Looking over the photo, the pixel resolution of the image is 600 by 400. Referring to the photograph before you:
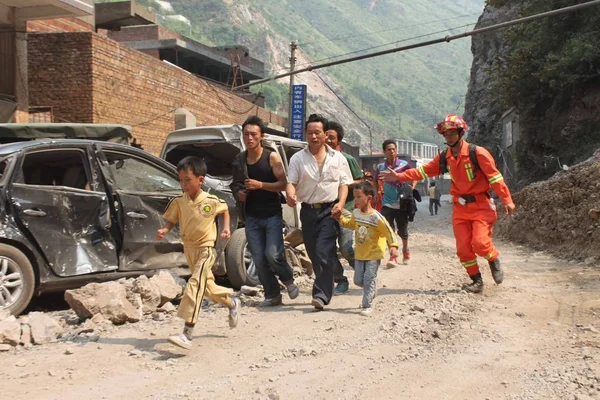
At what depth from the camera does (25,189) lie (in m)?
5.57

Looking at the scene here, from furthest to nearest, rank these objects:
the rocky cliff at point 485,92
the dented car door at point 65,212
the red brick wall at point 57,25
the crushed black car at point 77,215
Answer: the rocky cliff at point 485,92 → the red brick wall at point 57,25 → the dented car door at point 65,212 → the crushed black car at point 77,215

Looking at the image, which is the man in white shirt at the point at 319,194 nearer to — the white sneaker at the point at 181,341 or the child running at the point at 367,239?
the child running at the point at 367,239

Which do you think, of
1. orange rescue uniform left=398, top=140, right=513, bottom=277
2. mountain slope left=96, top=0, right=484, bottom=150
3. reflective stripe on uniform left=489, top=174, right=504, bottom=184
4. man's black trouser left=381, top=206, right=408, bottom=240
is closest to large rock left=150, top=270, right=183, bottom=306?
orange rescue uniform left=398, top=140, right=513, bottom=277

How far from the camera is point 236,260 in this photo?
6.93 meters

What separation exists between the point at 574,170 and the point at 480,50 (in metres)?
28.7

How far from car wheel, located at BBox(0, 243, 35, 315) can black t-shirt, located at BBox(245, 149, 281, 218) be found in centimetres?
209

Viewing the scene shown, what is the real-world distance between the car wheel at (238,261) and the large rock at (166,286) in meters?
0.85

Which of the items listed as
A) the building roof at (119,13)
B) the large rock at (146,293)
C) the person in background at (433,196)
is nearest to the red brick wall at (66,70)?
the building roof at (119,13)

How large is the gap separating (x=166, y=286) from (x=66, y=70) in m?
10.3

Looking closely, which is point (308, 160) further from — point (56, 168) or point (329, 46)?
point (329, 46)

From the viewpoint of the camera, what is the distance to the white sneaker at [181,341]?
4.27 metres

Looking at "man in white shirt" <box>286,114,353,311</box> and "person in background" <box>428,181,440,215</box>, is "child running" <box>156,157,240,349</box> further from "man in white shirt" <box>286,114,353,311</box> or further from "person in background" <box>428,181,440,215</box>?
"person in background" <box>428,181,440,215</box>

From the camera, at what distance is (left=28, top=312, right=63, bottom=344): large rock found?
4910 millimetres

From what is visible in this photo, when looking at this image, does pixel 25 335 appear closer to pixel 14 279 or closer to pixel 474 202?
pixel 14 279
